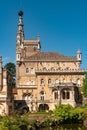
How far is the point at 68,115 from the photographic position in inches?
2411

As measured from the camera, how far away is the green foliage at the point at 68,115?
61031 millimetres

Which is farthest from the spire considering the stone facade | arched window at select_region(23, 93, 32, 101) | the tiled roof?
the stone facade

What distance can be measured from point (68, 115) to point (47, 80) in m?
23.6

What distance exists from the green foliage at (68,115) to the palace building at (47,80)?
48.6 feet

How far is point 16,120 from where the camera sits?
48000 mm

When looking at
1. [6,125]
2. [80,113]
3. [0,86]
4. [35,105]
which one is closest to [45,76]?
[35,105]

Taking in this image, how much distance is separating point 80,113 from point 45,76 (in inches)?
926

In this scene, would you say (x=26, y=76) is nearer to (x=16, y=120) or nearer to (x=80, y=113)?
(x=80, y=113)

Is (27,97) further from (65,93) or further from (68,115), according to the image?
(68,115)

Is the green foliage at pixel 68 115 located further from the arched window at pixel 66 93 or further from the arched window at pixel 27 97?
the arched window at pixel 27 97

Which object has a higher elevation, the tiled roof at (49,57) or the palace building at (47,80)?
the tiled roof at (49,57)

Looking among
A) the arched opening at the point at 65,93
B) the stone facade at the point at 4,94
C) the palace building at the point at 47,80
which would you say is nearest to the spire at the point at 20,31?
the palace building at the point at 47,80

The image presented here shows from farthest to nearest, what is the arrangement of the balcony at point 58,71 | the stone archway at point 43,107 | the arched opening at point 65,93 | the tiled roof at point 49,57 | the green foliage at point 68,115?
the tiled roof at point 49,57 → the balcony at point 58,71 → the stone archway at point 43,107 → the arched opening at point 65,93 → the green foliage at point 68,115

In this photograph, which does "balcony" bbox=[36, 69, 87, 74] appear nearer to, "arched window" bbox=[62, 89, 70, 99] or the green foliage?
"arched window" bbox=[62, 89, 70, 99]
